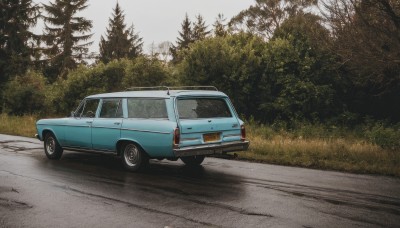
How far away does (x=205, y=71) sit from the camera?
1897 centimetres

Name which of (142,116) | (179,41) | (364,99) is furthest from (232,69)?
(179,41)

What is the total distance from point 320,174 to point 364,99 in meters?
12.3

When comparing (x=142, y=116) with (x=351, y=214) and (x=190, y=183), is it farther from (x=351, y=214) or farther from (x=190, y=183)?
(x=351, y=214)

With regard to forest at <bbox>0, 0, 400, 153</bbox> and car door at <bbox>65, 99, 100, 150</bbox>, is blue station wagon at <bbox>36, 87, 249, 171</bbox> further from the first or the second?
forest at <bbox>0, 0, 400, 153</bbox>

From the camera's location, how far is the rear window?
827 centimetres

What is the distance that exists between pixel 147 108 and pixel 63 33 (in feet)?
124

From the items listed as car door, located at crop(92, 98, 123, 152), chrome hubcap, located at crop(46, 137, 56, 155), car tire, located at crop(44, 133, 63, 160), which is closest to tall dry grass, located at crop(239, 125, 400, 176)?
car door, located at crop(92, 98, 123, 152)

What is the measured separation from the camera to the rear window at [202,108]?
27.1 feet

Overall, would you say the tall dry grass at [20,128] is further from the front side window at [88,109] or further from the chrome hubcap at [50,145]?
the front side window at [88,109]

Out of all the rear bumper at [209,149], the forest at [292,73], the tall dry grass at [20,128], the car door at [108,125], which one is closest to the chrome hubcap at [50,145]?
the car door at [108,125]

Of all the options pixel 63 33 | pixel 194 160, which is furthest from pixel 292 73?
pixel 63 33

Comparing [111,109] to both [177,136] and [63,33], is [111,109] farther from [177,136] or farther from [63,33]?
[63,33]

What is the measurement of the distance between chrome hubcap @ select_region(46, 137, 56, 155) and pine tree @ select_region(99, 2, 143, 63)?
129ft

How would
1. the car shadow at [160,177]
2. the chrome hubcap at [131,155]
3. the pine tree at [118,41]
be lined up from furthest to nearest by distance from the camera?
the pine tree at [118,41] < the chrome hubcap at [131,155] < the car shadow at [160,177]
